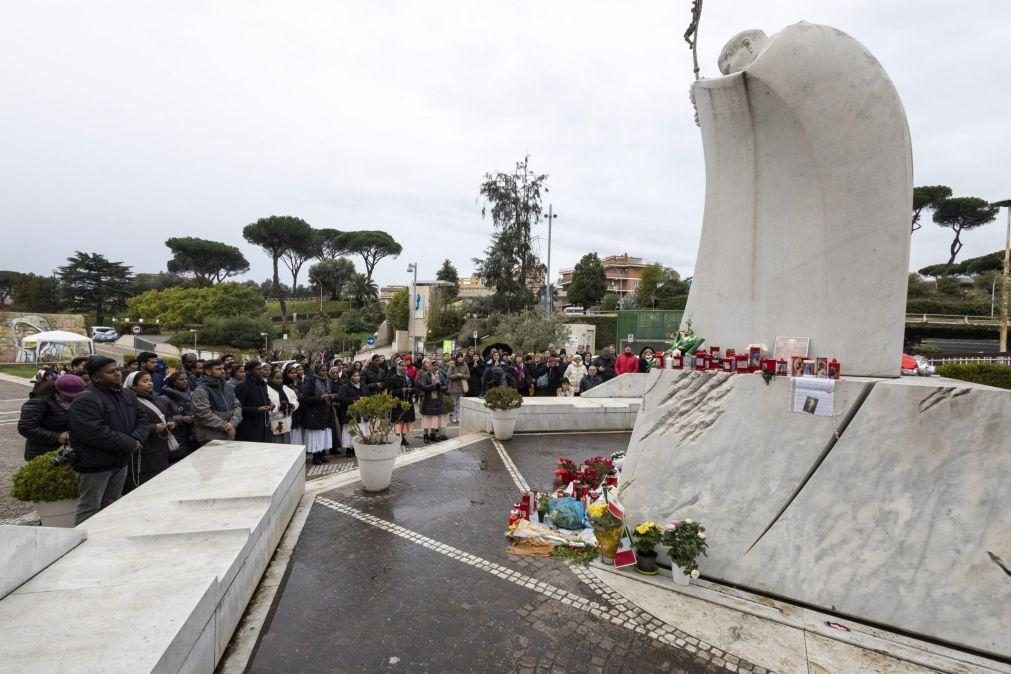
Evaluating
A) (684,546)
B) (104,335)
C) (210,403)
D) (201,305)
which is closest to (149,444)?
(210,403)

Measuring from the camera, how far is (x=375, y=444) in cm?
658

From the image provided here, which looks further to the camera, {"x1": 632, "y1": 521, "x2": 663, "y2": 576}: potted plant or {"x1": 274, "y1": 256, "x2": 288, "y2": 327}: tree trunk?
{"x1": 274, "y1": 256, "x2": 288, "y2": 327}: tree trunk

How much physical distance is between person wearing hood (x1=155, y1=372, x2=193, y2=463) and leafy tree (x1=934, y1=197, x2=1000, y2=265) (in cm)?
8238

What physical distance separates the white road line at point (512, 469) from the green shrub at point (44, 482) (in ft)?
16.3

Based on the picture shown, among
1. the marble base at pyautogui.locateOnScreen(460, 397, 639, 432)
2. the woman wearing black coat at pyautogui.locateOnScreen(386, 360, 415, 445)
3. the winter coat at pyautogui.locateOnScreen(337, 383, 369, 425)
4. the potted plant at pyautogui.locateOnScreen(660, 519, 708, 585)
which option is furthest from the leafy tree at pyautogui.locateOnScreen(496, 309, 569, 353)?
the potted plant at pyautogui.locateOnScreen(660, 519, 708, 585)

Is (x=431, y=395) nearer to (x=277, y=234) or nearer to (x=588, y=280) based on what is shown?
(x=588, y=280)

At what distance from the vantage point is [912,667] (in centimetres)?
344

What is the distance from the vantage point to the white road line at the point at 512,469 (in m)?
7.04

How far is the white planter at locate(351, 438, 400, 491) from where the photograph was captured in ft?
21.5

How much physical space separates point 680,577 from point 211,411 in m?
6.12

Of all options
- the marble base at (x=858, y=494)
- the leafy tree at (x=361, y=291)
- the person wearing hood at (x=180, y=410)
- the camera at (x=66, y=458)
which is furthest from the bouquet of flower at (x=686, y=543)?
the leafy tree at (x=361, y=291)

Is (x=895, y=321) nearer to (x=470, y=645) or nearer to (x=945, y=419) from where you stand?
(x=945, y=419)

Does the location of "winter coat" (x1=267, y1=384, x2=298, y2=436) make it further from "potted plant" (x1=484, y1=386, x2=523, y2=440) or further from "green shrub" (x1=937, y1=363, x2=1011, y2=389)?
"green shrub" (x1=937, y1=363, x2=1011, y2=389)

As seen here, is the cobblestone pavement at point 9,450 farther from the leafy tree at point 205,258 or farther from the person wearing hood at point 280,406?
the leafy tree at point 205,258
